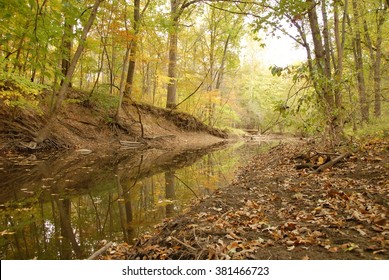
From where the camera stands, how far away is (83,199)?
581 cm

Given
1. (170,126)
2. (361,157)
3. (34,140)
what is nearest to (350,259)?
(361,157)

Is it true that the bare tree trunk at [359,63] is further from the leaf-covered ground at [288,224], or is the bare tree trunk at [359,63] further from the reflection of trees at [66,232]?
the reflection of trees at [66,232]

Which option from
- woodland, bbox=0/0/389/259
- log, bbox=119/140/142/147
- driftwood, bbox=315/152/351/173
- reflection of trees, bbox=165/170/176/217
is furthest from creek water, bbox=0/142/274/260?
log, bbox=119/140/142/147

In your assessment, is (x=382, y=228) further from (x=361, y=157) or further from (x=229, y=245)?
(x=361, y=157)

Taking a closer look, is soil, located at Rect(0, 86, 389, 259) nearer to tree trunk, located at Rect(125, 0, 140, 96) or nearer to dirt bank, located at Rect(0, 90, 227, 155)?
dirt bank, located at Rect(0, 90, 227, 155)

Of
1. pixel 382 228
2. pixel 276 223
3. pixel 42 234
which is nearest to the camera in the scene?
pixel 382 228

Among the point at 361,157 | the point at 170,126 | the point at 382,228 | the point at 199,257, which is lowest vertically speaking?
the point at 199,257

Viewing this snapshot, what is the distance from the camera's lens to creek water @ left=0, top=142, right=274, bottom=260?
12.6 ft

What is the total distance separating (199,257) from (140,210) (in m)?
2.90

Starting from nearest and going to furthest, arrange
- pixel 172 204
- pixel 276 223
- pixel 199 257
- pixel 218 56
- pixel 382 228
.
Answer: pixel 199 257 → pixel 382 228 → pixel 276 223 → pixel 172 204 → pixel 218 56

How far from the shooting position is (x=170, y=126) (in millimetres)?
20953

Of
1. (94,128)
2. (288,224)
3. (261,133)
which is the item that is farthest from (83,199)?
(94,128)

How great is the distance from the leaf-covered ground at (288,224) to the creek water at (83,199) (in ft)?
2.24

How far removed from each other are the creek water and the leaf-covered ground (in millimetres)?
683
